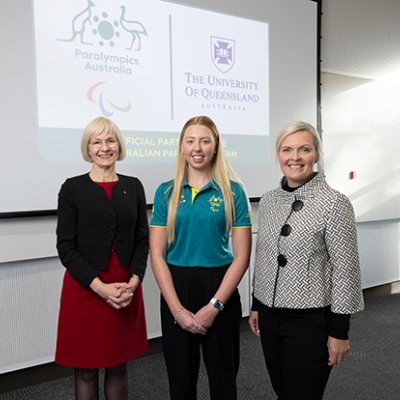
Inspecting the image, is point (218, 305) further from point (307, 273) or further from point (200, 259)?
point (307, 273)

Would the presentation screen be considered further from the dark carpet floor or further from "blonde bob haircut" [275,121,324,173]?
"blonde bob haircut" [275,121,324,173]

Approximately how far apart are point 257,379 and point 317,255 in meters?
1.50

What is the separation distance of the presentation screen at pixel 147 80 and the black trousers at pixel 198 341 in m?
1.31

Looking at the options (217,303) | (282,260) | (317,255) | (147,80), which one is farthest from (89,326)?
(147,80)

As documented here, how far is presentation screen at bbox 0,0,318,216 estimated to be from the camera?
95.0 inches

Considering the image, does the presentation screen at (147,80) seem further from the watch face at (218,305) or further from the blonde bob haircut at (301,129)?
the blonde bob haircut at (301,129)

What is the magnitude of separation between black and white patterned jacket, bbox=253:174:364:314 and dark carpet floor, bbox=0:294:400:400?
1242 mm

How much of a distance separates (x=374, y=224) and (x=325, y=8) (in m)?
2.17

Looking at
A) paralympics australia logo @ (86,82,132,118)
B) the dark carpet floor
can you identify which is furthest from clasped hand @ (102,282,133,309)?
paralympics australia logo @ (86,82,132,118)

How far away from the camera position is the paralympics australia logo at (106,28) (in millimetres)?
2545

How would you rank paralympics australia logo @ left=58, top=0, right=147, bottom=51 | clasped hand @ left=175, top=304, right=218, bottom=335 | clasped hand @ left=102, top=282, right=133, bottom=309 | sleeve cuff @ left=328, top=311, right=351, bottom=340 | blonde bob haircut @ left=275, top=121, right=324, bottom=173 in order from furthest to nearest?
paralympics australia logo @ left=58, top=0, right=147, bottom=51 → clasped hand @ left=102, top=282, right=133, bottom=309 → clasped hand @ left=175, top=304, right=218, bottom=335 → blonde bob haircut @ left=275, top=121, right=324, bottom=173 → sleeve cuff @ left=328, top=311, right=351, bottom=340

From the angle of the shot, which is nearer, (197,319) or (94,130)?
(197,319)

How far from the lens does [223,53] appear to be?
3186 millimetres

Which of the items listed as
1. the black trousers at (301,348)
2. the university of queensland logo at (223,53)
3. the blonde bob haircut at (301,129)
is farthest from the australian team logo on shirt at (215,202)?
the university of queensland logo at (223,53)
